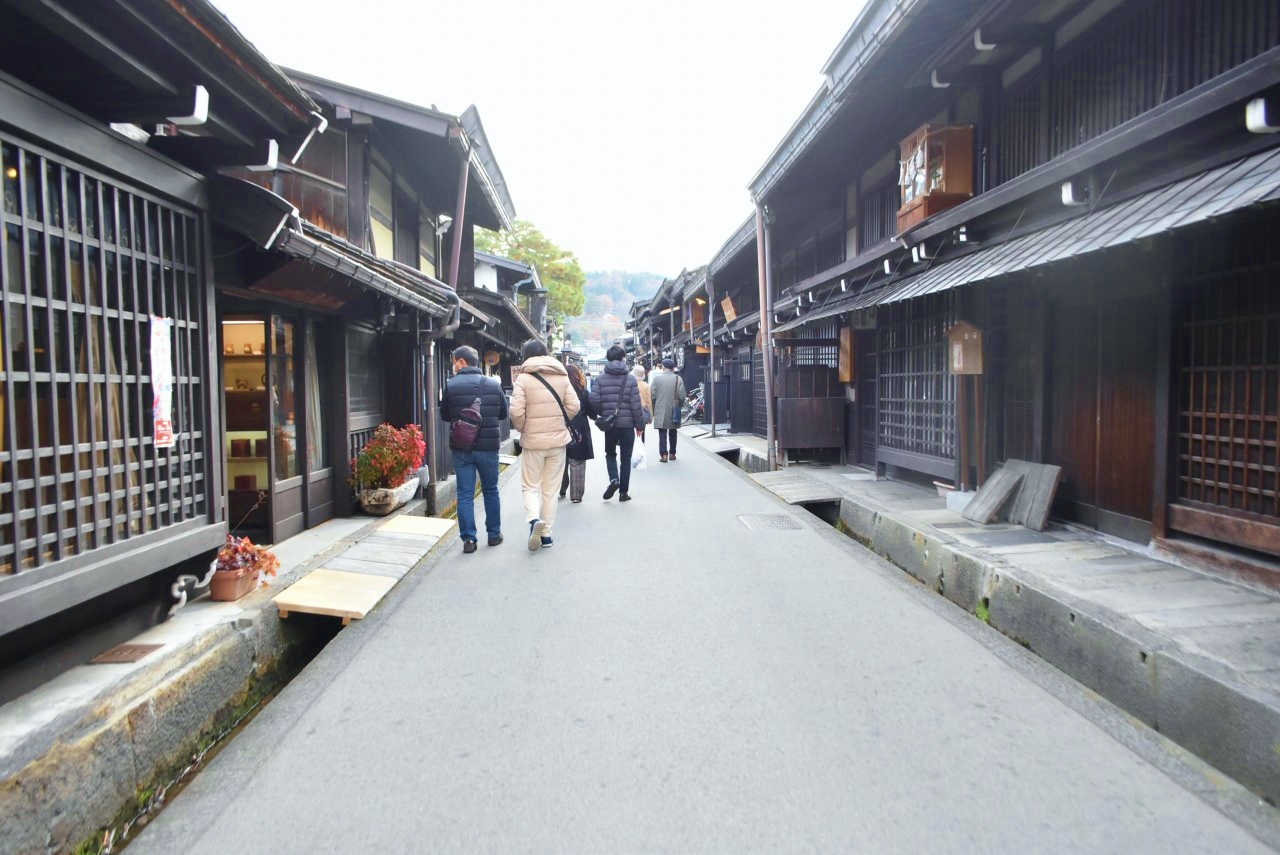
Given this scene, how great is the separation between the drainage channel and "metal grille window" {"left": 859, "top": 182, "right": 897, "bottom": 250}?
361 inches

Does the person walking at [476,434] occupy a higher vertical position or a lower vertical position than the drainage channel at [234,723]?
higher

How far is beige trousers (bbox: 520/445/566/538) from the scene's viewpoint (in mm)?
7840

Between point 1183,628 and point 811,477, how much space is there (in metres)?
8.36

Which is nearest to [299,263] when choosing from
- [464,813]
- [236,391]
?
[236,391]

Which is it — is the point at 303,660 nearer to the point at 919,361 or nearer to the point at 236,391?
the point at 236,391

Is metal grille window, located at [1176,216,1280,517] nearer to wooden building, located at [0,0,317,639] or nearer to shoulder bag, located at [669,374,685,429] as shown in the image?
wooden building, located at [0,0,317,639]

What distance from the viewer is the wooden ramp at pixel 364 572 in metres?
5.36

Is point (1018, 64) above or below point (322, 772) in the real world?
above

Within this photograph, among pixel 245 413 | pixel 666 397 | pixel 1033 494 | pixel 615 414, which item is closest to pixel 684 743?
pixel 1033 494

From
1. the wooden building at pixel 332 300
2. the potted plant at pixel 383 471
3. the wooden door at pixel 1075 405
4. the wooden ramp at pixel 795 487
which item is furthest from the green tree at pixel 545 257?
the wooden door at pixel 1075 405

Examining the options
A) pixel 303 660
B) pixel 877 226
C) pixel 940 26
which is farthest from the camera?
pixel 877 226

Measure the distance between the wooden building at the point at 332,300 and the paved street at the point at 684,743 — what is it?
2.84m

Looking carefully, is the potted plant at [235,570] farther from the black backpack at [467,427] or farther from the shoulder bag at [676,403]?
the shoulder bag at [676,403]

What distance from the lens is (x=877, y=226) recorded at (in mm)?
12078
